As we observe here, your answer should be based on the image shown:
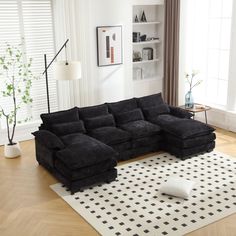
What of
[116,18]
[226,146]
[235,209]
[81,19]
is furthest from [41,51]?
[235,209]

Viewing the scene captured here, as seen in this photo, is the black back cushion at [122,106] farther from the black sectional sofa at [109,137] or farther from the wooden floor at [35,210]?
the wooden floor at [35,210]

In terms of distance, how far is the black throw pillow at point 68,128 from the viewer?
629cm

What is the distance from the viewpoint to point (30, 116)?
772 centimetres

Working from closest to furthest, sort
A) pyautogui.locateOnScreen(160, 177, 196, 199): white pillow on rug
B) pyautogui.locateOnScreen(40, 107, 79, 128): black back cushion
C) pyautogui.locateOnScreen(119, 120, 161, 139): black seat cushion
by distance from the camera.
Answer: pyautogui.locateOnScreen(160, 177, 196, 199): white pillow on rug, pyautogui.locateOnScreen(40, 107, 79, 128): black back cushion, pyautogui.locateOnScreen(119, 120, 161, 139): black seat cushion

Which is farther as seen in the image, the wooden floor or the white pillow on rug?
the white pillow on rug

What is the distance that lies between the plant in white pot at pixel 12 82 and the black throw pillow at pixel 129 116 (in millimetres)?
1654

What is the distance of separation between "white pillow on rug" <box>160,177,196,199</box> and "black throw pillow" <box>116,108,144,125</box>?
6.09ft

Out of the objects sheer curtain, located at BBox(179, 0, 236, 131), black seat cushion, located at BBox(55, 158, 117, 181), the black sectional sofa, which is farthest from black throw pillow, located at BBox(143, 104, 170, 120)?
black seat cushion, located at BBox(55, 158, 117, 181)

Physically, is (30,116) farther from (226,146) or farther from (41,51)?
(226,146)

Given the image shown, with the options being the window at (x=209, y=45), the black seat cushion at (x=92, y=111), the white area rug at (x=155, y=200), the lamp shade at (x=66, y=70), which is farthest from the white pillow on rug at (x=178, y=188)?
the window at (x=209, y=45)

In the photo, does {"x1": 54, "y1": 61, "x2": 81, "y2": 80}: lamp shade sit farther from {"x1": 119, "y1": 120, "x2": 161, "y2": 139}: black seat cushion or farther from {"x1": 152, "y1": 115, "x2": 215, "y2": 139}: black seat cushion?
{"x1": 152, "y1": 115, "x2": 215, "y2": 139}: black seat cushion

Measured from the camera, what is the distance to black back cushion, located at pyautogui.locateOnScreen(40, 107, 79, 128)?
639 centimetres

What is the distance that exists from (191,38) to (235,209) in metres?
4.80

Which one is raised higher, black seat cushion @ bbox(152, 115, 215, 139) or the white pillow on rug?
black seat cushion @ bbox(152, 115, 215, 139)
